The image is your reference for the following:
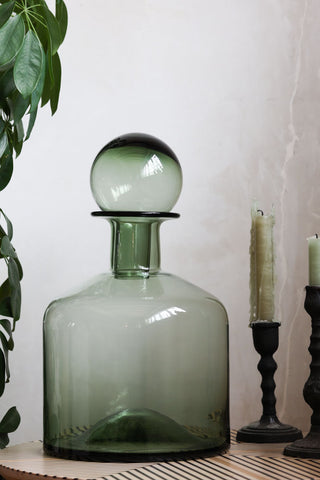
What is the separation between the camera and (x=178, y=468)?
942 mm

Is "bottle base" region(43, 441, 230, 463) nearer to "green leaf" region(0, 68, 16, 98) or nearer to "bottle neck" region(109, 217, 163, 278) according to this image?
"bottle neck" region(109, 217, 163, 278)

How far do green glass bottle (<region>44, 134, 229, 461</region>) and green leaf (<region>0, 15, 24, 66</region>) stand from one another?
20 cm

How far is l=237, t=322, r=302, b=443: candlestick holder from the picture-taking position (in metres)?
1.09

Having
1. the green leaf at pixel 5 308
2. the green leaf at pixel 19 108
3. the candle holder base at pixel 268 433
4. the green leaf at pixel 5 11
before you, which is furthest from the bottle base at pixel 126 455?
the green leaf at pixel 5 11

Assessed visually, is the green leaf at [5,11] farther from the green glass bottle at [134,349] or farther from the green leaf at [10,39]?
the green glass bottle at [134,349]

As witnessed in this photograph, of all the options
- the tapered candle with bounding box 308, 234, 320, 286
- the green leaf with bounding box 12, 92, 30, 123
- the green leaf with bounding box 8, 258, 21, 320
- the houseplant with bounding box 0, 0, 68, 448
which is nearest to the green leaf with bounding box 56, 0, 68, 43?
the houseplant with bounding box 0, 0, 68, 448

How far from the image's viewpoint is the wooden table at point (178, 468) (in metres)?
0.90

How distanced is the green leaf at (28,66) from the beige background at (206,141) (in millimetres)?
432

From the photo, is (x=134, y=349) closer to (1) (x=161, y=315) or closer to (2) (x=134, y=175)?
(1) (x=161, y=315)

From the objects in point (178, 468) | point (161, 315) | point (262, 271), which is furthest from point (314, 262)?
point (178, 468)

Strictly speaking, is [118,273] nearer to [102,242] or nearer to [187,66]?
[102,242]

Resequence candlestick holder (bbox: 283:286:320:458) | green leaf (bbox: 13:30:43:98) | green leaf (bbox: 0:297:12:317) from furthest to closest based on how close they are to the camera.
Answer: green leaf (bbox: 0:297:12:317) → candlestick holder (bbox: 283:286:320:458) → green leaf (bbox: 13:30:43:98)

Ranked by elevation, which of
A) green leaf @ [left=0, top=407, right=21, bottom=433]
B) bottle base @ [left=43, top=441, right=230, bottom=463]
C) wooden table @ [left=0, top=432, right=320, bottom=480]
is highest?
green leaf @ [left=0, top=407, right=21, bottom=433]

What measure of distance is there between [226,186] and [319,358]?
48 cm
